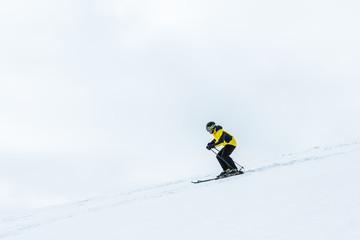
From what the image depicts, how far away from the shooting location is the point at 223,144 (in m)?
12.0

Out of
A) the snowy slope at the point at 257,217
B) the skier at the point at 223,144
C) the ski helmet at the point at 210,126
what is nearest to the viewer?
the snowy slope at the point at 257,217

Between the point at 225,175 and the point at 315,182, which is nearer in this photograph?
the point at 315,182

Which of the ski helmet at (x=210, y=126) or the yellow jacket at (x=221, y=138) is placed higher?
the ski helmet at (x=210, y=126)

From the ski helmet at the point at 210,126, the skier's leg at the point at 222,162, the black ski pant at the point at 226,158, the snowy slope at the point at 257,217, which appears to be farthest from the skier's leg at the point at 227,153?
the snowy slope at the point at 257,217

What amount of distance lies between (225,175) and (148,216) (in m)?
Result: 6.51

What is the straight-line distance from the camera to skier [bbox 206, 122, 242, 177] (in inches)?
467

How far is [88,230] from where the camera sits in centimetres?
538

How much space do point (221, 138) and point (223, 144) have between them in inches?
12.4

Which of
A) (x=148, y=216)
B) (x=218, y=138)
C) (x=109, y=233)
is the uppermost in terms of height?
(x=218, y=138)

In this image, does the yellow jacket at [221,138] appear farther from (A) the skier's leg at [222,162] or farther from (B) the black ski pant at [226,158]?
(A) the skier's leg at [222,162]

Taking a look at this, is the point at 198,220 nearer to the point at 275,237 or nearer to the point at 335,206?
the point at 275,237

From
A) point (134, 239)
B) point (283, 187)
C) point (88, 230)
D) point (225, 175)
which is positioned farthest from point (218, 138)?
point (134, 239)

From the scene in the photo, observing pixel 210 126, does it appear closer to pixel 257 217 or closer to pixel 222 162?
pixel 222 162

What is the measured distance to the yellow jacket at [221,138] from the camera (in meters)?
11.9
